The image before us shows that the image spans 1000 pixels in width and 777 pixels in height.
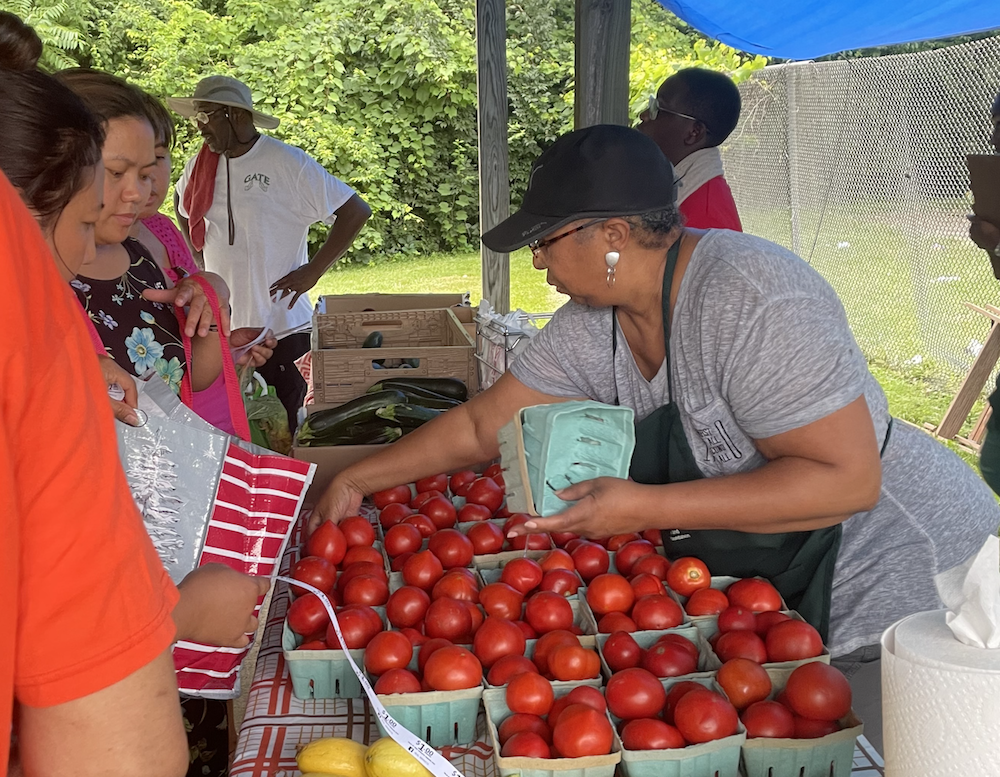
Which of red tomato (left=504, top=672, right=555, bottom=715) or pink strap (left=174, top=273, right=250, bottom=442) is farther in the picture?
pink strap (left=174, top=273, right=250, bottom=442)

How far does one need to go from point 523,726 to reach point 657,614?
1.36 ft

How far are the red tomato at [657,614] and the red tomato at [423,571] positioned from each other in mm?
452

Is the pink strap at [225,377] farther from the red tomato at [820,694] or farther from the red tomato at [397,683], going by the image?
the red tomato at [820,694]

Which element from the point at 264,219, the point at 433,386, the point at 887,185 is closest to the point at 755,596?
the point at 433,386

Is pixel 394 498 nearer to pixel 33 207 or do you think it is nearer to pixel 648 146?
pixel 648 146

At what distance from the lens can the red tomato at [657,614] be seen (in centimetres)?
186

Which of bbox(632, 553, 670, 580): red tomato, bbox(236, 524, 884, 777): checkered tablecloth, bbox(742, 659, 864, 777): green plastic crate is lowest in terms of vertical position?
bbox(236, 524, 884, 777): checkered tablecloth

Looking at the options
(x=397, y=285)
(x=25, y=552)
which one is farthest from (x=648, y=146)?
(x=397, y=285)

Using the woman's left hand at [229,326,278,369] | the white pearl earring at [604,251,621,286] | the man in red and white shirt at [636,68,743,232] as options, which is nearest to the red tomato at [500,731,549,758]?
the white pearl earring at [604,251,621,286]

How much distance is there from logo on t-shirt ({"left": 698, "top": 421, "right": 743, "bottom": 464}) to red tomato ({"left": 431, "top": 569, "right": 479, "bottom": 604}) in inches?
24.0

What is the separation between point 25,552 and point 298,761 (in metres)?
0.88

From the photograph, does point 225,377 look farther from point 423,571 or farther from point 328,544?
point 423,571

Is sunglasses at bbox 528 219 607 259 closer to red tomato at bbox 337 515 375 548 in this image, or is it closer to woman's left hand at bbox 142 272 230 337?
red tomato at bbox 337 515 375 548

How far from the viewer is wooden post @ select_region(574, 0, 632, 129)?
154 inches
